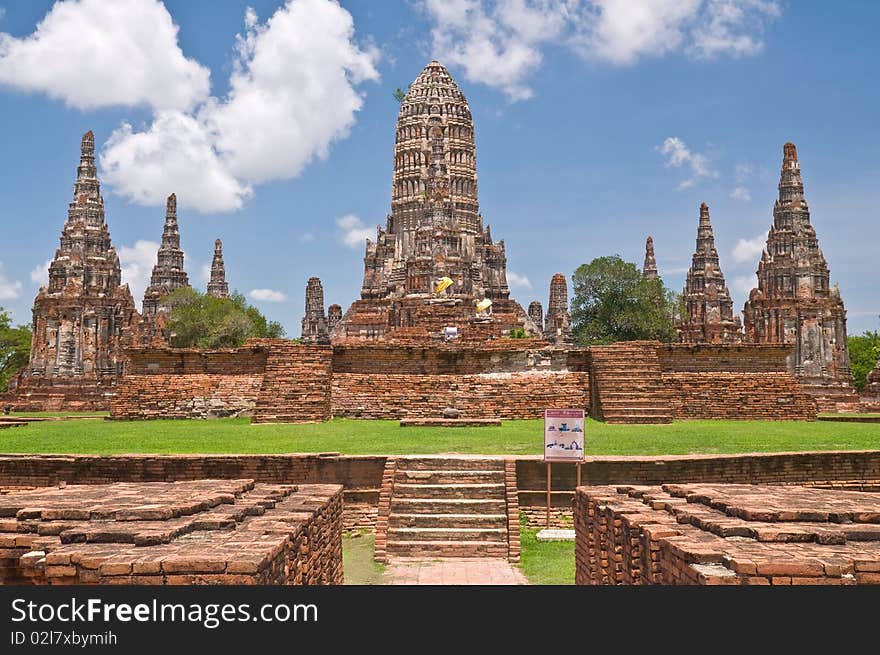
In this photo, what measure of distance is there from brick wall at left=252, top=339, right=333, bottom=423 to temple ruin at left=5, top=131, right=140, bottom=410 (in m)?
21.6

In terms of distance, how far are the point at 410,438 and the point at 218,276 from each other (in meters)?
58.4

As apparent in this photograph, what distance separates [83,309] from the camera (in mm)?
39500

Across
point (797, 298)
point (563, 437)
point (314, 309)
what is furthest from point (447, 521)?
point (314, 309)

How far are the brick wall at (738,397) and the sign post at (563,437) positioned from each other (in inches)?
316

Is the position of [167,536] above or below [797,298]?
below

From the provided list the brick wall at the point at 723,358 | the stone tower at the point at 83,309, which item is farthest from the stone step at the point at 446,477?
the stone tower at the point at 83,309

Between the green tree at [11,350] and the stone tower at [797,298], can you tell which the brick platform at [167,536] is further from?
the green tree at [11,350]

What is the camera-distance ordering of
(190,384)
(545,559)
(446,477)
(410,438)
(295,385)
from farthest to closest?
(190,384), (295,385), (410,438), (446,477), (545,559)

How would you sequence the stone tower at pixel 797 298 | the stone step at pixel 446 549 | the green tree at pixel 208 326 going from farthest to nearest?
the green tree at pixel 208 326 → the stone tower at pixel 797 298 → the stone step at pixel 446 549

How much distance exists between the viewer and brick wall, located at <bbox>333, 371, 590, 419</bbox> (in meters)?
17.8

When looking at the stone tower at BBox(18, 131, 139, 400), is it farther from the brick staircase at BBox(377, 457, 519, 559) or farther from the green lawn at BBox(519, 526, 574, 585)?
the green lawn at BBox(519, 526, 574, 585)

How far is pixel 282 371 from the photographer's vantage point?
17672 millimetres

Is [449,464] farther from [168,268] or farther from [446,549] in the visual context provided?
[168,268]

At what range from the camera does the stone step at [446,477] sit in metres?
10.7
